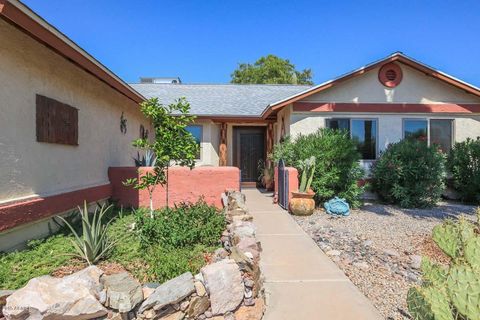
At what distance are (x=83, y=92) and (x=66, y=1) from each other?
7.87 ft

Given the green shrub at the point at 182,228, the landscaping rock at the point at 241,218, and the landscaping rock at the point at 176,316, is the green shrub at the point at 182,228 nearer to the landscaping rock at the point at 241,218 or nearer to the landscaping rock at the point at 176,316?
the landscaping rock at the point at 241,218

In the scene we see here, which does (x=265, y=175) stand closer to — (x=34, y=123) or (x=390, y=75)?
(x=390, y=75)

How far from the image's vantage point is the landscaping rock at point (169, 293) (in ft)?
11.3

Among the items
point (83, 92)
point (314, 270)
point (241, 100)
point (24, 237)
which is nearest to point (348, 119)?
point (241, 100)

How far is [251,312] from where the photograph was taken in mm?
3619

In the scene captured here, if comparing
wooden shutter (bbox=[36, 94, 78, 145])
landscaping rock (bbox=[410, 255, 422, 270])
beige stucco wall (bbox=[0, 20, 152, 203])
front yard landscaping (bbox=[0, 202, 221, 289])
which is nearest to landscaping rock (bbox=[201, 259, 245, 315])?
front yard landscaping (bbox=[0, 202, 221, 289])

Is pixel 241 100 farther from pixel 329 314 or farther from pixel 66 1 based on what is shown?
pixel 329 314

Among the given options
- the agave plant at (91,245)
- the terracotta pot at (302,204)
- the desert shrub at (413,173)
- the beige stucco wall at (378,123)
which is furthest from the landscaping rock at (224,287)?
the beige stucco wall at (378,123)

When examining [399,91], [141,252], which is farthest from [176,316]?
[399,91]

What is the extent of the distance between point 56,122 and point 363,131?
8935mm

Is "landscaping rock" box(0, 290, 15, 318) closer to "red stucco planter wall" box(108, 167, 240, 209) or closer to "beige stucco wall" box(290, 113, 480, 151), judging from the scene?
"red stucco planter wall" box(108, 167, 240, 209)

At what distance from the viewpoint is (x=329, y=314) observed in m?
3.56

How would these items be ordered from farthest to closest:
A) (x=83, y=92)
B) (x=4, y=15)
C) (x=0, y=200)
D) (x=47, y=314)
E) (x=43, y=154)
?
(x=83, y=92) < (x=43, y=154) < (x=0, y=200) < (x=4, y=15) < (x=47, y=314)

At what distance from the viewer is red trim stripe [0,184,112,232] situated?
432cm
